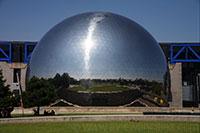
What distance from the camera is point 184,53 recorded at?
202 feet

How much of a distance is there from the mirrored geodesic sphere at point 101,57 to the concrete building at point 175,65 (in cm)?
1440

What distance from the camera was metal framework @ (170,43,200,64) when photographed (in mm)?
59000

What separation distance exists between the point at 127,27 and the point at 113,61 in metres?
4.59

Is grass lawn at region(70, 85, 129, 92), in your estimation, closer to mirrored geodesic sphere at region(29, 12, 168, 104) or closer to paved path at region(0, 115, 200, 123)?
mirrored geodesic sphere at region(29, 12, 168, 104)

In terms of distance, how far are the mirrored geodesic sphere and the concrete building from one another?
14401 mm

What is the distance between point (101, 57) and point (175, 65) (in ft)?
67.4

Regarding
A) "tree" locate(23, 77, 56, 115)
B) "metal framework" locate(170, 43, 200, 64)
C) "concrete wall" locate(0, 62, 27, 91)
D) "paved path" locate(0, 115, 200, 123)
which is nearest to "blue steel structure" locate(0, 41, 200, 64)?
"metal framework" locate(170, 43, 200, 64)

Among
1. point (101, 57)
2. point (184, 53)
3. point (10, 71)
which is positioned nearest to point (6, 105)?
point (101, 57)

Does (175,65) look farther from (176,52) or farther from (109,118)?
(109,118)

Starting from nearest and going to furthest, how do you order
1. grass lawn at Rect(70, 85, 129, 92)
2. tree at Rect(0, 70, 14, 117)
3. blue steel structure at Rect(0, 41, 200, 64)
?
tree at Rect(0, 70, 14, 117)
grass lawn at Rect(70, 85, 129, 92)
blue steel structure at Rect(0, 41, 200, 64)

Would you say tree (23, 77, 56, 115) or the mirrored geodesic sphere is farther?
the mirrored geodesic sphere

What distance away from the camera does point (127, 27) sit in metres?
40.0

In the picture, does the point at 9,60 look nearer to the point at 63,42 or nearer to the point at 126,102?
the point at 63,42

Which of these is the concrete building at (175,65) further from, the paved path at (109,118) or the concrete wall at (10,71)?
the paved path at (109,118)
